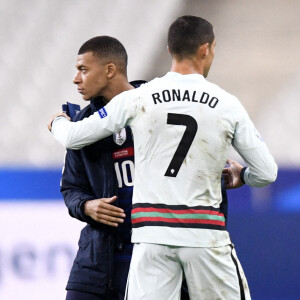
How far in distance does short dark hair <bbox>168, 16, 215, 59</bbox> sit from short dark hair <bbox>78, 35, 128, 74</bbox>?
36 centimetres

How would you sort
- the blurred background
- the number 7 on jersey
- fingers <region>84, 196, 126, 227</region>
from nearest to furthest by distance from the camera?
the number 7 on jersey, fingers <region>84, 196, 126, 227</region>, the blurred background

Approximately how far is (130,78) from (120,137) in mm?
1376

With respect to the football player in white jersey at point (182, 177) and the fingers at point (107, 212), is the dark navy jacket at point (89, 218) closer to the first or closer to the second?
the fingers at point (107, 212)

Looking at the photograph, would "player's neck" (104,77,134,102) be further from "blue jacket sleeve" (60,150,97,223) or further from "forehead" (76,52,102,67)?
"blue jacket sleeve" (60,150,97,223)

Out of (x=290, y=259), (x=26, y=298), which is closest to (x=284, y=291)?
(x=290, y=259)

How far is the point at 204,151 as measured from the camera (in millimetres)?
2777

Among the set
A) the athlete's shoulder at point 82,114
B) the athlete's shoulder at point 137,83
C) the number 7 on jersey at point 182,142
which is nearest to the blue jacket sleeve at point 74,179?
the athlete's shoulder at point 82,114

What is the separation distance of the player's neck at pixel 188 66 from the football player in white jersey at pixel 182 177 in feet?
0.04

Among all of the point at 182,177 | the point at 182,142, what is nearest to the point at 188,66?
the point at 182,142

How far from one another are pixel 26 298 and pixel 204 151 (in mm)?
1891

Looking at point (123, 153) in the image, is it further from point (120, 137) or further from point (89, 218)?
point (89, 218)

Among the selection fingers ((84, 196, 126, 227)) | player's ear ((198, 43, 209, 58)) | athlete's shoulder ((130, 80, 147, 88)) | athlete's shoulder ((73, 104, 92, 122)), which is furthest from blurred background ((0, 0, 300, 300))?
player's ear ((198, 43, 209, 58))

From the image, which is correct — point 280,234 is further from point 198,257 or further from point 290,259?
point 198,257

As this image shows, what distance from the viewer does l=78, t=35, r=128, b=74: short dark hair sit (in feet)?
10.5
